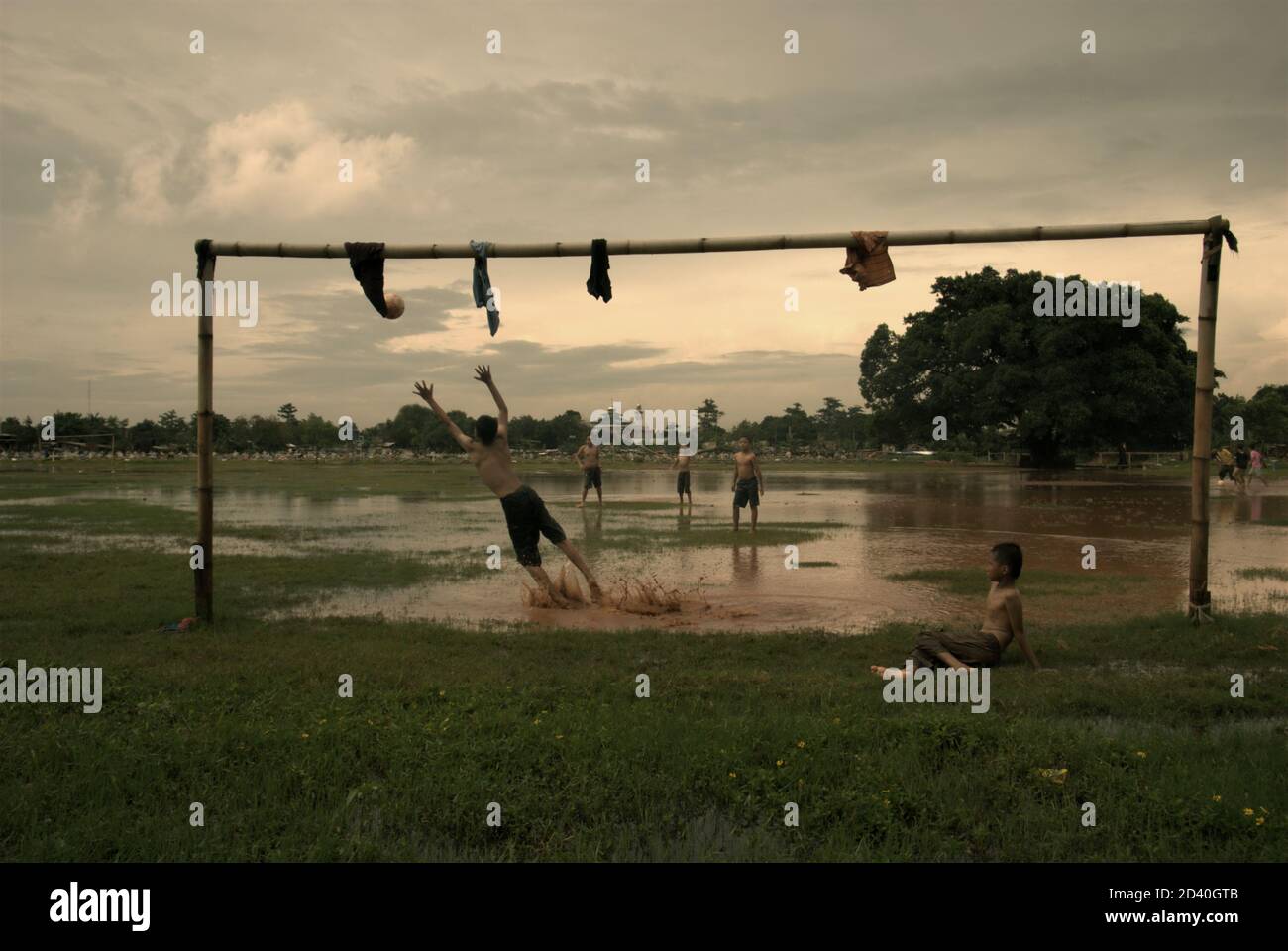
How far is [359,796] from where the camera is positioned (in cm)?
470

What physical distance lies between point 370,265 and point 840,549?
9.99 m

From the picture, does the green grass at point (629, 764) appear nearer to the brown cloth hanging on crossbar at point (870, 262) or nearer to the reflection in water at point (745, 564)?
the brown cloth hanging on crossbar at point (870, 262)

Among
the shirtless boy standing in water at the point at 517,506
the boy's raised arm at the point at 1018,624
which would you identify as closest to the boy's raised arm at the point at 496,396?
the shirtless boy standing in water at the point at 517,506

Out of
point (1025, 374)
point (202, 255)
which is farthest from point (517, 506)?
point (1025, 374)

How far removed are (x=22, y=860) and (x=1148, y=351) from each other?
168 ft

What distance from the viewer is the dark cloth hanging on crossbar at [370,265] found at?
885 cm

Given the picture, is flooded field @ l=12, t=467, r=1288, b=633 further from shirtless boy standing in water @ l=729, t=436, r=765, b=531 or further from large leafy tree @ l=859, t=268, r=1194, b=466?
large leafy tree @ l=859, t=268, r=1194, b=466

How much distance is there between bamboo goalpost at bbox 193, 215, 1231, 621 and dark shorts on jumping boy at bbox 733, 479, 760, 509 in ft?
32.8

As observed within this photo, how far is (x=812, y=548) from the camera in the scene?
53.0 feet

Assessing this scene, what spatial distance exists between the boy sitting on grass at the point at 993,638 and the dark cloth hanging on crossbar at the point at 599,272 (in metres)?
4.29

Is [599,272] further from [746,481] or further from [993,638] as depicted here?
[746,481]
